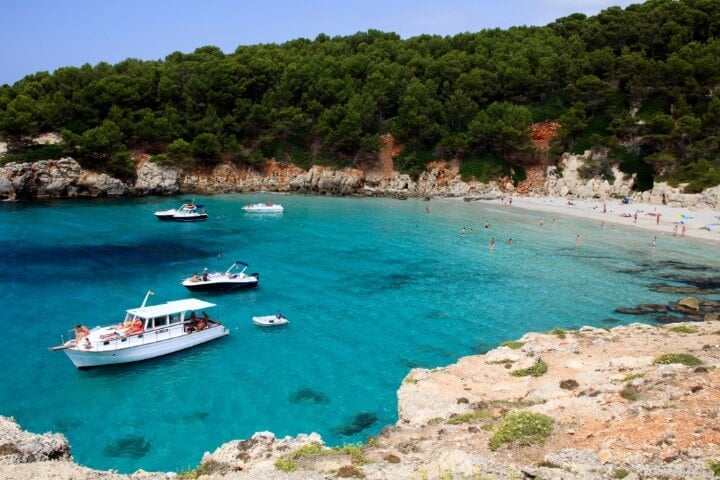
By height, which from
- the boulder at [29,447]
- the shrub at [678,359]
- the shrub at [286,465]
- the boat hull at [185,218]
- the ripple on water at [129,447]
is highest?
the shrub at [678,359]

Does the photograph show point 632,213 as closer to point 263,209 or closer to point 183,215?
point 263,209

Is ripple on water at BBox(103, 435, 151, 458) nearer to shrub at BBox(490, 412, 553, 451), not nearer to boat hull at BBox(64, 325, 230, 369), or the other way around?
boat hull at BBox(64, 325, 230, 369)

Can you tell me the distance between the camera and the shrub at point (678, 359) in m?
22.2

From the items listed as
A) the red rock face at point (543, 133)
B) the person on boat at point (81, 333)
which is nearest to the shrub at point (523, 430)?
the person on boat at point (81, 333)

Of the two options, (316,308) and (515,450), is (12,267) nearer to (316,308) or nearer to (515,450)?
(316,308)

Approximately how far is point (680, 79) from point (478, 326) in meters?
79.2

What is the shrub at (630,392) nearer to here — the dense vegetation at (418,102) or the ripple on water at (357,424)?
the ripple on water at (357,424)

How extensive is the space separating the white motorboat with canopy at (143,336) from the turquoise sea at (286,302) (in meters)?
0.78

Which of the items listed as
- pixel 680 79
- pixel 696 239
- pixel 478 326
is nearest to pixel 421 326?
pixel 478 326

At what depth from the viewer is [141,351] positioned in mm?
30406

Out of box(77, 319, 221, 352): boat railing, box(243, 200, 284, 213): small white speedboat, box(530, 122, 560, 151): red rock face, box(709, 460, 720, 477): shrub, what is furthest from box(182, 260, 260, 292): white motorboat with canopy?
box(530, 122, 560, 151): red rock face

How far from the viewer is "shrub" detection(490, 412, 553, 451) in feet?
54.3

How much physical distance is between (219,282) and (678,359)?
108ft

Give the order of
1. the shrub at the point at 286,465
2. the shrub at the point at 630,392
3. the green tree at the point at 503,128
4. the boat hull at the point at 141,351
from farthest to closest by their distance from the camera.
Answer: the green tree at the point at 503,128, the boat hull at the point at 141,351, the shrub at the point at 630,392, the shrub at the point at 286,465
